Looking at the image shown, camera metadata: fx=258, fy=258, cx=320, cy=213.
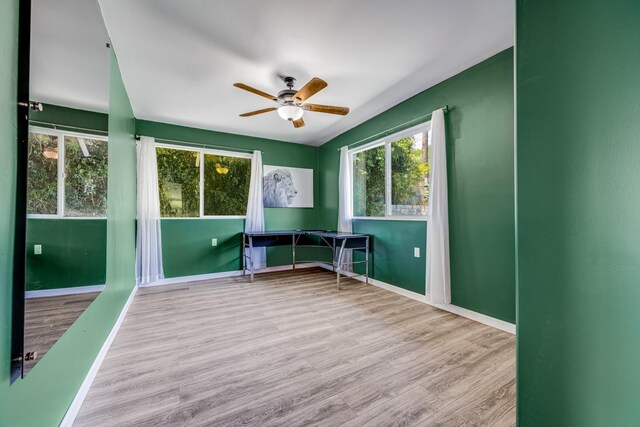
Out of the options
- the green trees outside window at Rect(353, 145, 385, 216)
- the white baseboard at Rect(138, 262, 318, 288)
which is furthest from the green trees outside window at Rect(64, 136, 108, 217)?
the green trees outside window at Rect(353, 145, 385, 216)

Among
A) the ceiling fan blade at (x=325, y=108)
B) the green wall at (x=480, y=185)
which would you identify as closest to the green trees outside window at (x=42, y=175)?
the ceiling fan blade at (x=325, y=108)

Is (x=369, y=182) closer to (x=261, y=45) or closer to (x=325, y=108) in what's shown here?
(x=325, y=108)

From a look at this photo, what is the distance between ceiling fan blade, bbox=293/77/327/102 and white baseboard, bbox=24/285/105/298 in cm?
206

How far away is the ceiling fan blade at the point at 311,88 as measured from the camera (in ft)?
7.07

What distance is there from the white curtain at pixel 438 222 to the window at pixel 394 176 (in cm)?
30

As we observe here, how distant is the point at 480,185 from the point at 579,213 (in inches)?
69.6

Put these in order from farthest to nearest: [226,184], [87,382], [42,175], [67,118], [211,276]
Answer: [226,184] → [211,276] → [87,382] → [67,118] → [42,175]

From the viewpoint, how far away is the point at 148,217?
3.62m

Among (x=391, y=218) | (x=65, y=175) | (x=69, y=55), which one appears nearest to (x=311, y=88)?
(x=69, y=55)

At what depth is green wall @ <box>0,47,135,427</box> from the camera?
80cm

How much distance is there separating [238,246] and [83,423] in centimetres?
317

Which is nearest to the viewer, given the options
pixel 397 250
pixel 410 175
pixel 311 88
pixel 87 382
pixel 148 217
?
pixel 87 382

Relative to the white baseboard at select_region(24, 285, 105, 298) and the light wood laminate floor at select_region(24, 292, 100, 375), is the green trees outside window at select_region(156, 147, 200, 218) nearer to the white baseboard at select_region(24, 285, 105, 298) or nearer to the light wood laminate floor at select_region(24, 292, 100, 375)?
the white baseboard at select_region(24, 285, 105, 298)

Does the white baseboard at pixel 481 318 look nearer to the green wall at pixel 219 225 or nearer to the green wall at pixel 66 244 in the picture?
the green wall at pixel 219 225
